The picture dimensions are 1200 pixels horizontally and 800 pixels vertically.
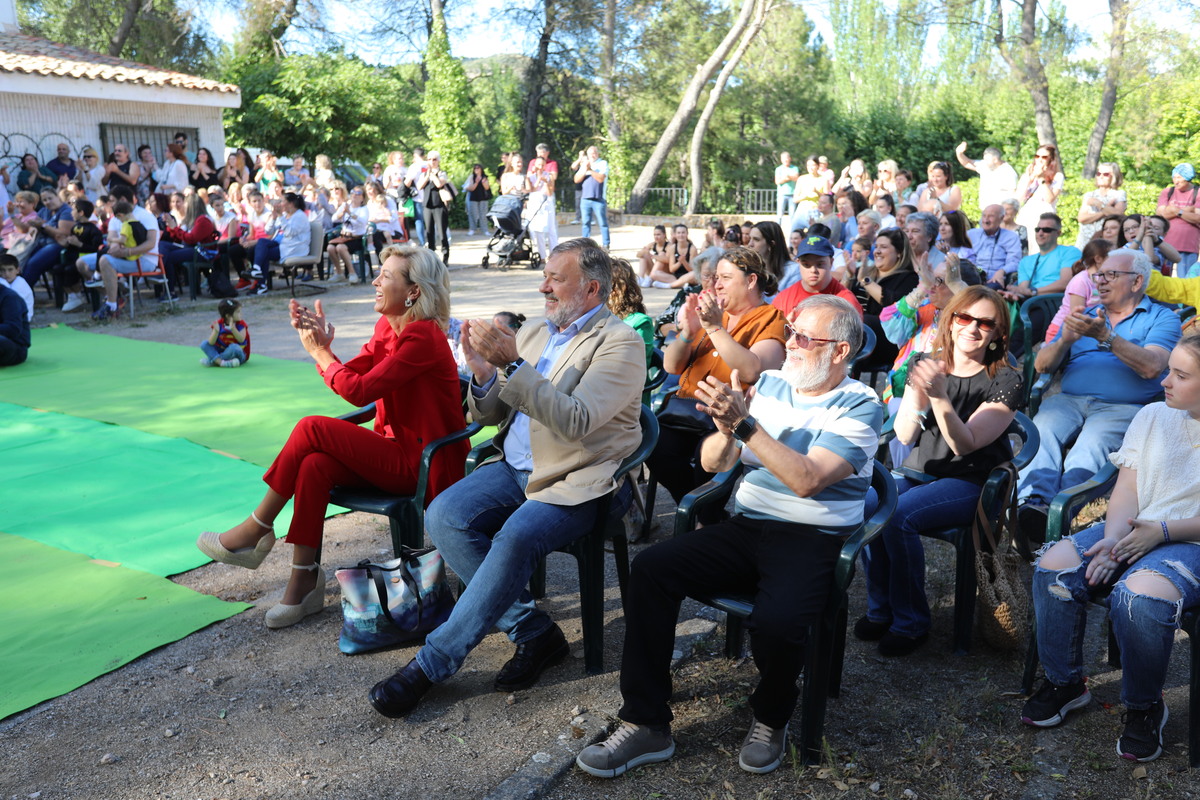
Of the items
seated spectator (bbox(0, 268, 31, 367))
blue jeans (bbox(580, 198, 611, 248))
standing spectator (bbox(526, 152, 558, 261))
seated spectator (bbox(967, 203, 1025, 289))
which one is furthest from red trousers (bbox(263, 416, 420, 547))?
blue jeans (bbox(580, 198, 611, 248))

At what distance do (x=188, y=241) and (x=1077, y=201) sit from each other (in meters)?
15.7

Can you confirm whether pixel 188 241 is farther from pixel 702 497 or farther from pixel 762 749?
pixel 762 749

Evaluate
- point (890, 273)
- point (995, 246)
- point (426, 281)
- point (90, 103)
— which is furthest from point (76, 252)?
point (995, 246)

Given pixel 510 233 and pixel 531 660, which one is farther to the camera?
pixel 510 233

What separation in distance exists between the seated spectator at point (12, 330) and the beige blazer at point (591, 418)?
689 cm

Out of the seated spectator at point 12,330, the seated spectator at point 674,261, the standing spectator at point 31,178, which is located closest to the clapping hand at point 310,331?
the seated spectator at point 12,330

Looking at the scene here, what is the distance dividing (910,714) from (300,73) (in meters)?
20.7

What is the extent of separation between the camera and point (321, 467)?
3.61 m

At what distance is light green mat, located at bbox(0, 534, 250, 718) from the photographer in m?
3.37

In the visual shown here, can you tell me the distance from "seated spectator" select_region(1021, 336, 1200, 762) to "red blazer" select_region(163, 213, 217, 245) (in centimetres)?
1164

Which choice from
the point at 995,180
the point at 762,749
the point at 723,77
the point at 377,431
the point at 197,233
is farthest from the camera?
the point at 723,77

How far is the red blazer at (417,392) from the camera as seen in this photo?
3.71 metres

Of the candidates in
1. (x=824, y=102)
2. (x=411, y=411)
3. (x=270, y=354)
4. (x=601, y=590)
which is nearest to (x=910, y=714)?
(x=601, y=590)

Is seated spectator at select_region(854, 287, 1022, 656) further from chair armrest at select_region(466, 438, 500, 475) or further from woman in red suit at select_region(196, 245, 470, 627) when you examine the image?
woman in red suit at select_region(196, 245, 470, 627)
